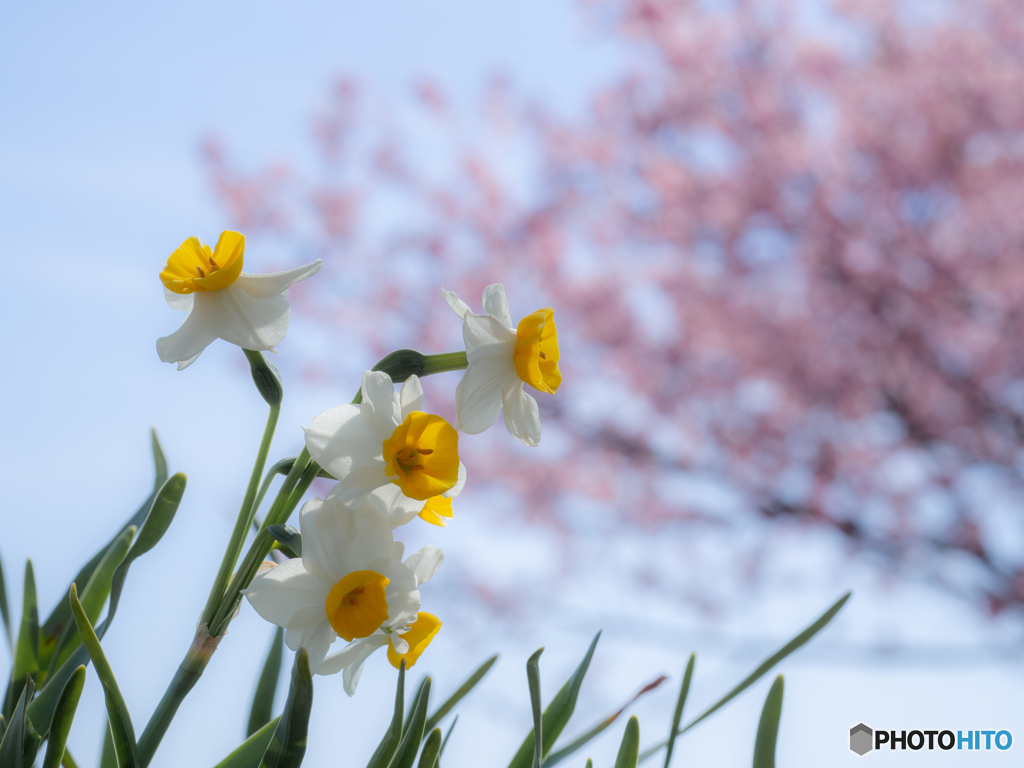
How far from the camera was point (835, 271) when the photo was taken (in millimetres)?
2949

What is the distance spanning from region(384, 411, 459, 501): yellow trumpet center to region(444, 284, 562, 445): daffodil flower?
0.02 metres

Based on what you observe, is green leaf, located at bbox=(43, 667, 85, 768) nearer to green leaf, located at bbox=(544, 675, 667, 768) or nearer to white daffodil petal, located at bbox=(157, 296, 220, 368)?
white daffodil petal, located at bbox=(157, 296, 220, 368)

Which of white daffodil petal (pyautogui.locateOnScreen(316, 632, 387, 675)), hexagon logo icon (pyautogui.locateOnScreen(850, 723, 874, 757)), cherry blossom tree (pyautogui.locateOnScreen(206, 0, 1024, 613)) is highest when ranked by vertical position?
cherry blossom tree (pyautogui.locateOnScreen(206, 0, 1024, 613))

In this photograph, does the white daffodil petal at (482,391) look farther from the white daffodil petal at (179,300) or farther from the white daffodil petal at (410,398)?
the white daffodil petal at (179,300)

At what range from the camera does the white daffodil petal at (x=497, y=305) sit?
37 centimetres

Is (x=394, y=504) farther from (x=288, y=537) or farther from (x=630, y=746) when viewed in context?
(x=630, y=746)

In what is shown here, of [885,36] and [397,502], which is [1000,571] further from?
[397,502]

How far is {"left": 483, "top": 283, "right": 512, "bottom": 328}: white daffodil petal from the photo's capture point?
0.37 metres

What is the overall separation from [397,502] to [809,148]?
308 centimetres

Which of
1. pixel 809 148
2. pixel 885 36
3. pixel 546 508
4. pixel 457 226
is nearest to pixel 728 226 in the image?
pixel 809 148

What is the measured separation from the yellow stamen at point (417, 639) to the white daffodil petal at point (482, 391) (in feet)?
0.32

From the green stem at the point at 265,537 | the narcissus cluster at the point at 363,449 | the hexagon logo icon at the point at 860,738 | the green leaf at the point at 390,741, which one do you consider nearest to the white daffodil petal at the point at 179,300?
the narcissus cluster at the point at 363,449

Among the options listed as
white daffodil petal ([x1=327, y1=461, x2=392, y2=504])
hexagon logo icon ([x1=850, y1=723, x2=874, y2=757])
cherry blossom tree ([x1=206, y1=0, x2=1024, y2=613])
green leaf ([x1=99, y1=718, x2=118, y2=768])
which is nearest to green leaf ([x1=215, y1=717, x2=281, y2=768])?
green leaf ([x1=99, y1=718, x2=118, y2=768])

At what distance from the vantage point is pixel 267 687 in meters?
0.56
